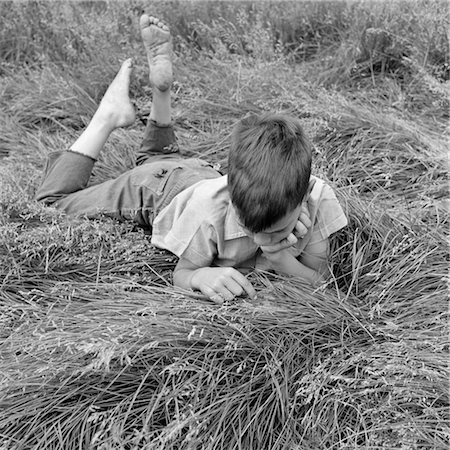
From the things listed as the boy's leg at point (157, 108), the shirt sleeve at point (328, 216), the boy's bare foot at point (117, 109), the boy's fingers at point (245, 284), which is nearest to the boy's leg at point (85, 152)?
the boy's bare foot at point (117, 109)

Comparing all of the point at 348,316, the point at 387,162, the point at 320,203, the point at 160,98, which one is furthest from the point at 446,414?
the point at 160,98

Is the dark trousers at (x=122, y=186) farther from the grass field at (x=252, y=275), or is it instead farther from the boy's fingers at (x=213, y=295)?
the boy's fingers at (x=213, y=295)

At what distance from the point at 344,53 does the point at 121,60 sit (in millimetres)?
1110

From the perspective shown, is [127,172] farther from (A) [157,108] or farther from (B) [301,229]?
(B) [301,229]

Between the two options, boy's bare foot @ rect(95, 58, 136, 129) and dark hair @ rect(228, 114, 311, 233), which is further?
boy's bare foot @ rect(95, 58, 136, 129)

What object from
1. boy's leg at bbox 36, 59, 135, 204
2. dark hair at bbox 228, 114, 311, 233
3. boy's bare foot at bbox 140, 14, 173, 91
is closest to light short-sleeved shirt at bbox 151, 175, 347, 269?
dark hair at bbox 228, 114, 311, 233

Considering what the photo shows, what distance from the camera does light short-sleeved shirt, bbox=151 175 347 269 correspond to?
212 cm

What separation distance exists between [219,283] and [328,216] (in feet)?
1.41

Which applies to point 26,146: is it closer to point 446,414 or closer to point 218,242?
point 218,242

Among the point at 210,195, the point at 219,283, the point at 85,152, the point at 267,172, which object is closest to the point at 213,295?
the point at 219,283

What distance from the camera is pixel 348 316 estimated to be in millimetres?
1989

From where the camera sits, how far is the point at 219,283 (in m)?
2.05

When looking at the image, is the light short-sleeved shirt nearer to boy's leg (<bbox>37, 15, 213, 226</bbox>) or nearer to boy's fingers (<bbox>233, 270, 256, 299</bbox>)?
boy's fingers (<bbox>233, 270, 256, 299</bbox>)

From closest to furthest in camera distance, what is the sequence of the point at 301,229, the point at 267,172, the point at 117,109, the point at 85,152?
the point at 267,172
the point at 301,229
the point at 85,152
the point at 117,109
